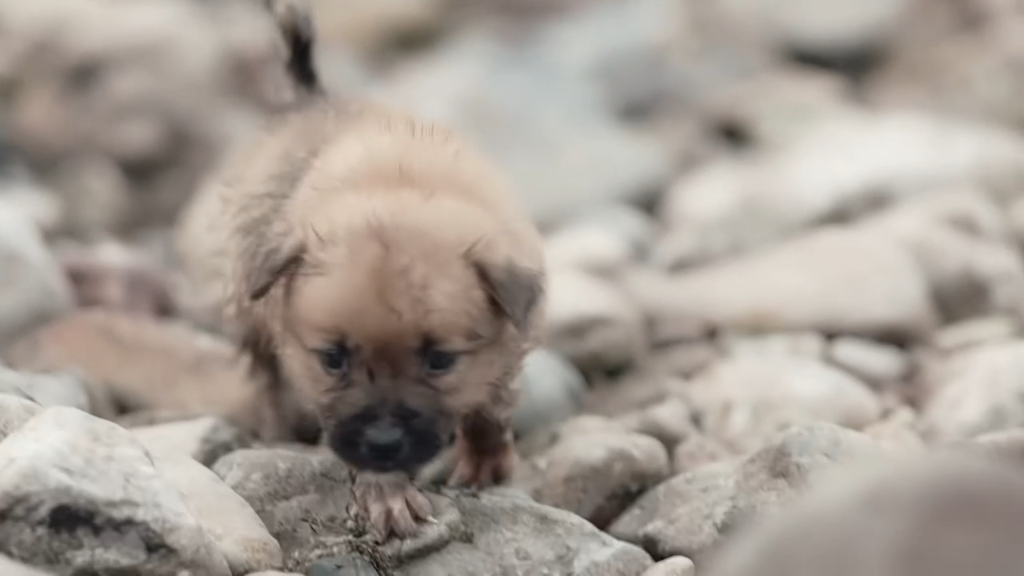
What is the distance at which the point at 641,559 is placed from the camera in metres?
2.46

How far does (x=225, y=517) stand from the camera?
7.82 ft

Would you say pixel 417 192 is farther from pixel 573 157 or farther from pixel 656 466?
pixel 573 157

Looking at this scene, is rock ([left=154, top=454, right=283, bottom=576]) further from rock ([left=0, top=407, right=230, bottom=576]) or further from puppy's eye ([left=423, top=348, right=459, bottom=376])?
puppy's eye ([left=423, top=348, right=459, bottom=376])

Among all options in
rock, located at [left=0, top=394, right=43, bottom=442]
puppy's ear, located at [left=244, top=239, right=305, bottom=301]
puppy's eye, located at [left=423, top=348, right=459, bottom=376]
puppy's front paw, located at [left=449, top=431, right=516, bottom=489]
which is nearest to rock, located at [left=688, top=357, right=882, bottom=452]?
puppy's front paw, located at [left=449, top=431, right=516, bottom=489]

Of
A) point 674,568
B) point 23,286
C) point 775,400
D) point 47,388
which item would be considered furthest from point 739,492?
point 23,286

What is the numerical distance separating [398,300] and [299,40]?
4.84 feet

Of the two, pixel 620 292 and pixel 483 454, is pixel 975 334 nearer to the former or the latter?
pixel 620 292

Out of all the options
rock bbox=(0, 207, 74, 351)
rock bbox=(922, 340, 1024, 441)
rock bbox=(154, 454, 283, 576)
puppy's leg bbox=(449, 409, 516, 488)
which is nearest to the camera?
rock bbox=(154, 454, 283, 576)

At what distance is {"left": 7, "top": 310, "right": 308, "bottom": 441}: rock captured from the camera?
137 inches

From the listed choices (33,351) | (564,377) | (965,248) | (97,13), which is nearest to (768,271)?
(965,248)

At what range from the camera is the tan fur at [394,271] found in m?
2.52

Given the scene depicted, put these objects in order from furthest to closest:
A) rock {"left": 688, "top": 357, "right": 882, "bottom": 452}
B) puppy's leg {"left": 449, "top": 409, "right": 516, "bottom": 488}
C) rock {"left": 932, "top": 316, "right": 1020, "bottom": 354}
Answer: rock {"left": 932, "top": 316, "right": 1020, "bottom": 354}
rock {"left": 688, "top": 357, "right": 882, "bottom": 452}
puppy's leg {"left": 449, "top": 409, "right": 516, "bottom": 488}

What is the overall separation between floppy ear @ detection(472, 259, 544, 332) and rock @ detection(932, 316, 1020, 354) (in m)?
1.99

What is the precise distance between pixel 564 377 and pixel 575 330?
326 mm
